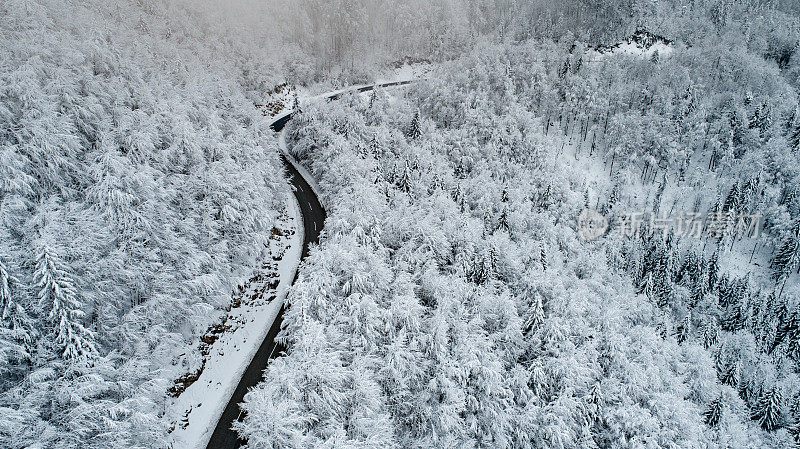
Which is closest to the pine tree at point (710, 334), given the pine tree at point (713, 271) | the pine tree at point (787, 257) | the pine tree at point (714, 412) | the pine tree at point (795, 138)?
the pine tree at point (713, 271)

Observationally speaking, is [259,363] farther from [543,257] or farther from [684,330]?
[684,330]

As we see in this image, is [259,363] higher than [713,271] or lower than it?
higher

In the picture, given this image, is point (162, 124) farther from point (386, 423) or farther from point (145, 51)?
point (386, 423)

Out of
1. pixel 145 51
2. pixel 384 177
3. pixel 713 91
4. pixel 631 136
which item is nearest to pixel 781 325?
pixel 631 136

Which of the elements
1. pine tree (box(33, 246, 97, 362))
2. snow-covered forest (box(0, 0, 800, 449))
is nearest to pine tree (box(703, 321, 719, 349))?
snow-covered forest (box(0, 0, 800, 449))

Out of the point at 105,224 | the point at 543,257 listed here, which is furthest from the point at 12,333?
the point at 543,257

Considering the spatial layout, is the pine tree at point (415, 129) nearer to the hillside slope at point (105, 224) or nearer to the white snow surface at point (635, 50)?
the hillside slope at point (105, 224)
